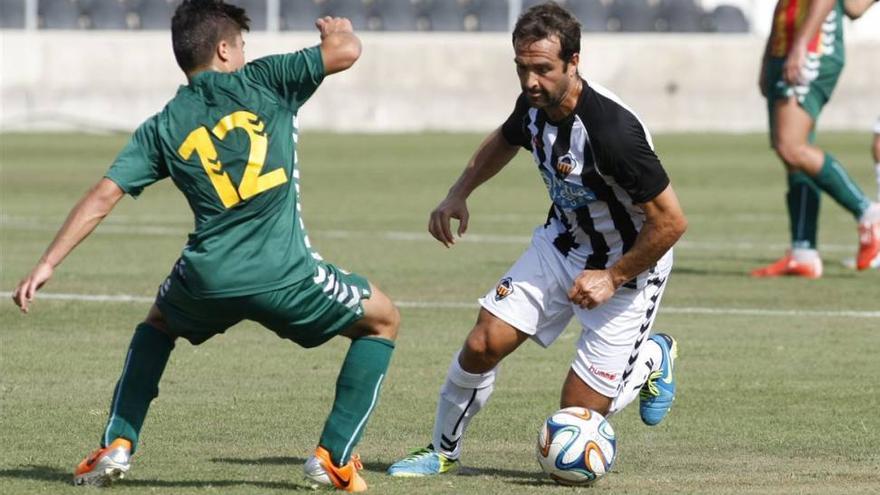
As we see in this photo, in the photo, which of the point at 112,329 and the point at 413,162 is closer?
the point at 112,329

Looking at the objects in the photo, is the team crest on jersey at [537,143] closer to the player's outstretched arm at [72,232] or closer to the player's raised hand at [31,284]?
the player's outstretched arm at [72,232]

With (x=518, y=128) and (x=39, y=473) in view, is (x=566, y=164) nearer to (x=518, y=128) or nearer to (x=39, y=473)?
(x=518, y=128)

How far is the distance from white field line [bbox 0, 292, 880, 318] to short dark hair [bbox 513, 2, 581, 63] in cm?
502

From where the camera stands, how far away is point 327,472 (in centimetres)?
613

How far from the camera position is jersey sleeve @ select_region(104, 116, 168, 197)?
597cm

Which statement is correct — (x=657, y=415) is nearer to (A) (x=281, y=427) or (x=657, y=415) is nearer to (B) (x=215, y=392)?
(A) (x=281, y=427)

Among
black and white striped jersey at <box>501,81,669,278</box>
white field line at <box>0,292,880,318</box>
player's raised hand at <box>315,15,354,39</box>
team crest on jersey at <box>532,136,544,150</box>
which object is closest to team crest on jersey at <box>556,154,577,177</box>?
black and white striped jersey at <box>501,81,669,278</box>

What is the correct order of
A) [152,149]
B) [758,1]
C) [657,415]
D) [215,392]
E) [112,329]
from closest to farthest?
[152,149] < [657,415] < [215,392] < [112,329] < [758,1]

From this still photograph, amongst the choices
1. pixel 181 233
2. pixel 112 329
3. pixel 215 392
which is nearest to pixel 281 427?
pixel 215 392

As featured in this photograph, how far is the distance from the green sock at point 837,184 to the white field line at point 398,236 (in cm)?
229

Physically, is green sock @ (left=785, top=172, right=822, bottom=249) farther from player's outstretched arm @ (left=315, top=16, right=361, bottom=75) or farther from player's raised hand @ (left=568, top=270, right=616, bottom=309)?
player's outstretched arm @ (left=315, top=16, right=361, bottom=75)

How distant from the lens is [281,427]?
7.57 meters

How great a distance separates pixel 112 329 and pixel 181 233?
19.1 ft

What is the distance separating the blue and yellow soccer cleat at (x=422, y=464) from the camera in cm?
666
